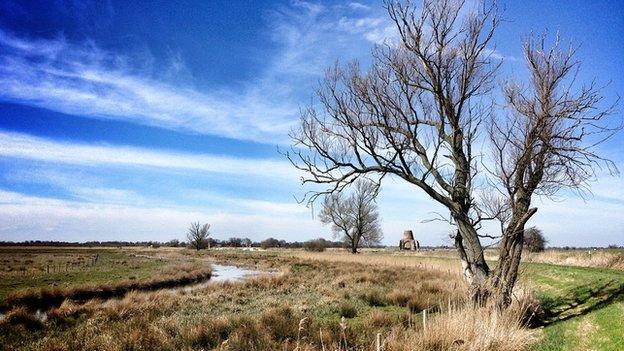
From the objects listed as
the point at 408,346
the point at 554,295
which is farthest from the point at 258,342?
the point at 554,295

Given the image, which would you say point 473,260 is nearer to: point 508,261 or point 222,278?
point 508,261

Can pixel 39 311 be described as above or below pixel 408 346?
below

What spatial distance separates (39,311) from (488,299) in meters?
17.1

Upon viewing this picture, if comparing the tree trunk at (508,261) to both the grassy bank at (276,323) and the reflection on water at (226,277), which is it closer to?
the grassy bank at (276,323)

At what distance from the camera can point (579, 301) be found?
1241 centimetres

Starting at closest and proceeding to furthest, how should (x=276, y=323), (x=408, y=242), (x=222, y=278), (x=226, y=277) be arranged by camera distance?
(x=276, y=323) → (x=222, y=278) → (x=226, y=277) → (x=408, y=242)

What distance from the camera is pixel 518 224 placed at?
11.1 metres

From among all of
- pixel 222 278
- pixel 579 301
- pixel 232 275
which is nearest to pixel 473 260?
pixel 579 301

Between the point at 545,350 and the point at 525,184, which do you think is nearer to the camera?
the point at 545,350

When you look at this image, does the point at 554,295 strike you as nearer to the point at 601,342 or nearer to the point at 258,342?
the point at 601,342

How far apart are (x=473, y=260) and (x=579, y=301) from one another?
3941mm

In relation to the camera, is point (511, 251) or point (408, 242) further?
point (408, 242)

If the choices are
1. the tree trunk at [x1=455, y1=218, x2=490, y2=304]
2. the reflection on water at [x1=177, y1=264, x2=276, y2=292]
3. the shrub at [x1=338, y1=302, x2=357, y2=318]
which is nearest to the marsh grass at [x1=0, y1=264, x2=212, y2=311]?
the reflection on water at [x1=177, y1=264, x2=276, y2=292]

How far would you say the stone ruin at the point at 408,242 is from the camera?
82.6m
